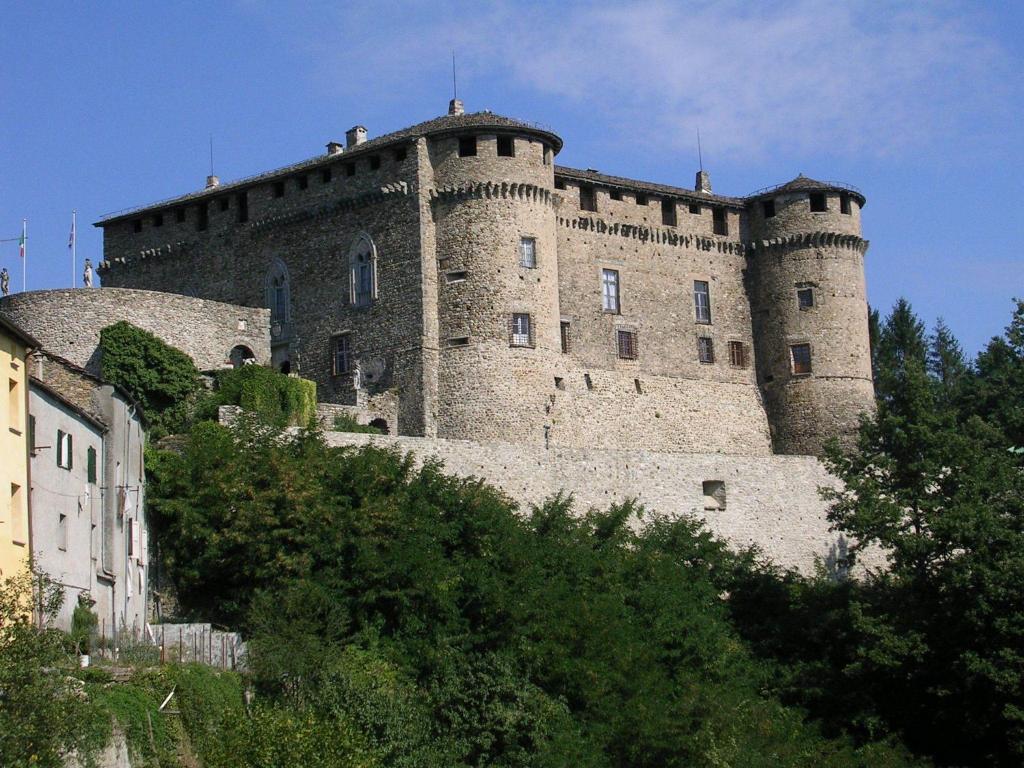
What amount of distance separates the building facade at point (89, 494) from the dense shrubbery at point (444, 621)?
1.42 meters

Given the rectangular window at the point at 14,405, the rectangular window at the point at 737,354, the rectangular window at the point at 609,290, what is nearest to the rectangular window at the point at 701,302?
the rectangular window at the point at 737,354

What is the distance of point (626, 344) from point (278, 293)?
38.4 ft

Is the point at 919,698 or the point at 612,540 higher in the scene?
the point at 612,540

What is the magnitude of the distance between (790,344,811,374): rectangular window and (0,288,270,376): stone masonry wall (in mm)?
18973

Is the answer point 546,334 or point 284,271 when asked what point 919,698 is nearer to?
point 546,334

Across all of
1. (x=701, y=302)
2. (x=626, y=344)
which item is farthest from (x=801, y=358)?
(x=626, y=344)

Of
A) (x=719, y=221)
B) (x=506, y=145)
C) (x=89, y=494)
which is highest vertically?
(x=506, y=145)

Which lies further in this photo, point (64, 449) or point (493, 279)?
point (493, 279)

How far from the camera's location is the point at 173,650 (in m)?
33.1

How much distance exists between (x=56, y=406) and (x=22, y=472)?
3034 mm

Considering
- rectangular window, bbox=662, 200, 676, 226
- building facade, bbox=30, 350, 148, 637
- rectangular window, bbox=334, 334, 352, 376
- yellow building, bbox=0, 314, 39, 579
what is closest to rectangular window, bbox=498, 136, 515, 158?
rectangular window, bbox=334, 334, 352, 376

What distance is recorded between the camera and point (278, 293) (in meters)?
57.2

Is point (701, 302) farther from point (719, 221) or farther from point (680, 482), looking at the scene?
point (680, 482)

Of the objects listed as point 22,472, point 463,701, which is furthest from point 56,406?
point 463,701
